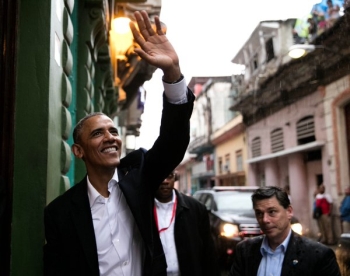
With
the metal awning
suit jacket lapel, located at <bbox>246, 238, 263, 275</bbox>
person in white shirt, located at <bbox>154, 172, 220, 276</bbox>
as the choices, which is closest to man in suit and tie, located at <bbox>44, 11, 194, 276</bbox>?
suit jacket lapel, located at <bbox>246, 238, 263, 275</bbox>

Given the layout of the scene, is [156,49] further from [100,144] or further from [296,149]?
[296,149]

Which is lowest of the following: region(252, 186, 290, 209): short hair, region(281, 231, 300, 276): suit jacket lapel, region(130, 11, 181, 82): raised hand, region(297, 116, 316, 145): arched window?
region(281, 231, 300, 276): suit jacket lapel

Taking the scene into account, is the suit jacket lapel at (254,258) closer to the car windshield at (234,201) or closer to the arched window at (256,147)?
the car windshield at (234,201)

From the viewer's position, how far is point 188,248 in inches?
147

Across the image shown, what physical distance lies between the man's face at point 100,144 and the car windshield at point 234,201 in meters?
7.35

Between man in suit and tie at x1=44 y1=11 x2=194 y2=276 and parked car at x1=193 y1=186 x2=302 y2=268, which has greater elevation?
man in suit and tie at x1=44 y1=11 x2=194 y2=276

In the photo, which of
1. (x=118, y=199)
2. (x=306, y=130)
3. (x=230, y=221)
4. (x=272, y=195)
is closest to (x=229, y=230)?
(x=230, y=221)

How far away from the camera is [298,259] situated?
2.60 metres

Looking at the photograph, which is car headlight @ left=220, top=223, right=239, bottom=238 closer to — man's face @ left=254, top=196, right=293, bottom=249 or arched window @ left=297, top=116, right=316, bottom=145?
man's face @ left=254, top=196, right=293, bottom=249

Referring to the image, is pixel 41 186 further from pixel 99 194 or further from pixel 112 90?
pixel 112 90

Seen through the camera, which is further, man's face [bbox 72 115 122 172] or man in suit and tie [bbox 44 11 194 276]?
man's face [bbox 72 115 122 172]

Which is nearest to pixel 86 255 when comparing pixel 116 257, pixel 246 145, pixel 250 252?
pixel 116 257

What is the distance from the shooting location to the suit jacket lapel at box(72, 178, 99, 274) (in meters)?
2.24

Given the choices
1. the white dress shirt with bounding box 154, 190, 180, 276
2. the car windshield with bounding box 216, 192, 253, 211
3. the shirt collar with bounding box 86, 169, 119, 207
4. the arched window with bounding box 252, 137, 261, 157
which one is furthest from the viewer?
the arched window with bounding box 252, 137, 261, 157
